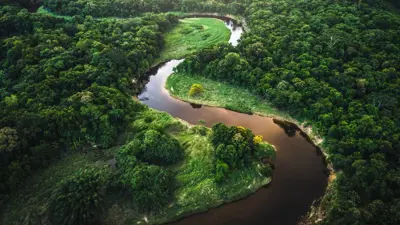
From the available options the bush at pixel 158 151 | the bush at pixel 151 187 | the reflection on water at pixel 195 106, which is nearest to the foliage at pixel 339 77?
the reflection on water at pixel 195 106

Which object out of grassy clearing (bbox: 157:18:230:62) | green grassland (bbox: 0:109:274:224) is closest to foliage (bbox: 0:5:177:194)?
green grassland (bbox: 0:109:274:224)

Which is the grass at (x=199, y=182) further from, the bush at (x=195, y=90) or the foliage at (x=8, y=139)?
the foliage at (x=8, y=139)

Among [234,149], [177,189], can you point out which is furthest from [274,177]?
[177,189]

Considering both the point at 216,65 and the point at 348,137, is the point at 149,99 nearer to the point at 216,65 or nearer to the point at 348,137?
the point at 216,65

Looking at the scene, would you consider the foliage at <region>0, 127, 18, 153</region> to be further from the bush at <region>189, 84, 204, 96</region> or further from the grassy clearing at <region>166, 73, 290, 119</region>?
the bush at <region>189, 84, 204, 96</region>

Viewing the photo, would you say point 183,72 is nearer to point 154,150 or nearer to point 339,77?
point 154,150

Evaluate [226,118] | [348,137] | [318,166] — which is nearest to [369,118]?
[348,137]

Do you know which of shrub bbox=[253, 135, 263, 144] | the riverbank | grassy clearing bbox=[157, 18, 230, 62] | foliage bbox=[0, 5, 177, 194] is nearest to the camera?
foliage bbox=[0, 5, 177, 194]
